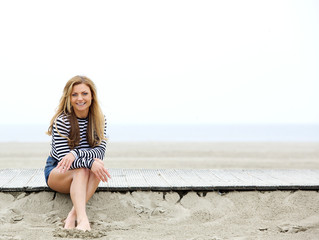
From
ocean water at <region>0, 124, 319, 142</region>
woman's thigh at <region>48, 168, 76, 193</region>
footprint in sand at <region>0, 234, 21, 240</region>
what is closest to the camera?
footprint in sand at <region>0, 234, 21, 240</region>

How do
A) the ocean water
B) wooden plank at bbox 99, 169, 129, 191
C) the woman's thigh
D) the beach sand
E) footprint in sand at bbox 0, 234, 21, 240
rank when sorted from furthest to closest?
the ocean water < wooden plank at bbox 99, 169, 129, 191 < the woman's thigh < the beach sand < footprint in sand at bbox 0, 234, 21, 240

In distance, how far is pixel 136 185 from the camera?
142 inches

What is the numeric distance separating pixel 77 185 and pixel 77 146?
32cm

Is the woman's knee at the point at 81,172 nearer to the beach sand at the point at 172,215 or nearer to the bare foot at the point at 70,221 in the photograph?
the bare foot at the point at 70,221

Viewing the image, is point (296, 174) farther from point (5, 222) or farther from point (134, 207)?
point (5, 222)

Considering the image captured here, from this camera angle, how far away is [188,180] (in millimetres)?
3906

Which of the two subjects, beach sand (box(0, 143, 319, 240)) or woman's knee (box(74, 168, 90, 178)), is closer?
beach sand (box(0, 143, 319, 240))

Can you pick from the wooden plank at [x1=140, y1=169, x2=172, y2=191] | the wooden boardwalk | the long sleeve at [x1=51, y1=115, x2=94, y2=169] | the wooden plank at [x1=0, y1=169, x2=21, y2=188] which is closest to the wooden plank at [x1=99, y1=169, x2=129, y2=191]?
the wooden boardwalk

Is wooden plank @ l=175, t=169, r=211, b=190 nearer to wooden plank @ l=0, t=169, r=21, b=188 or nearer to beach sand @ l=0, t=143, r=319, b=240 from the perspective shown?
beach sand @ l=0, t=143, r=319, b=240

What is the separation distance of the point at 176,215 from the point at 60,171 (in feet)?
3.25

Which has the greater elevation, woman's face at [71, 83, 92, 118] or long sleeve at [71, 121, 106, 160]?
woman's face at [71, 83, 92, 118]

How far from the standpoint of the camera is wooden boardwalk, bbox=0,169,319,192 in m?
3.57

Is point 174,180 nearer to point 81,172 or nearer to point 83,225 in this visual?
point 81,172

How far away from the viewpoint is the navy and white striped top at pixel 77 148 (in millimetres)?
2961
